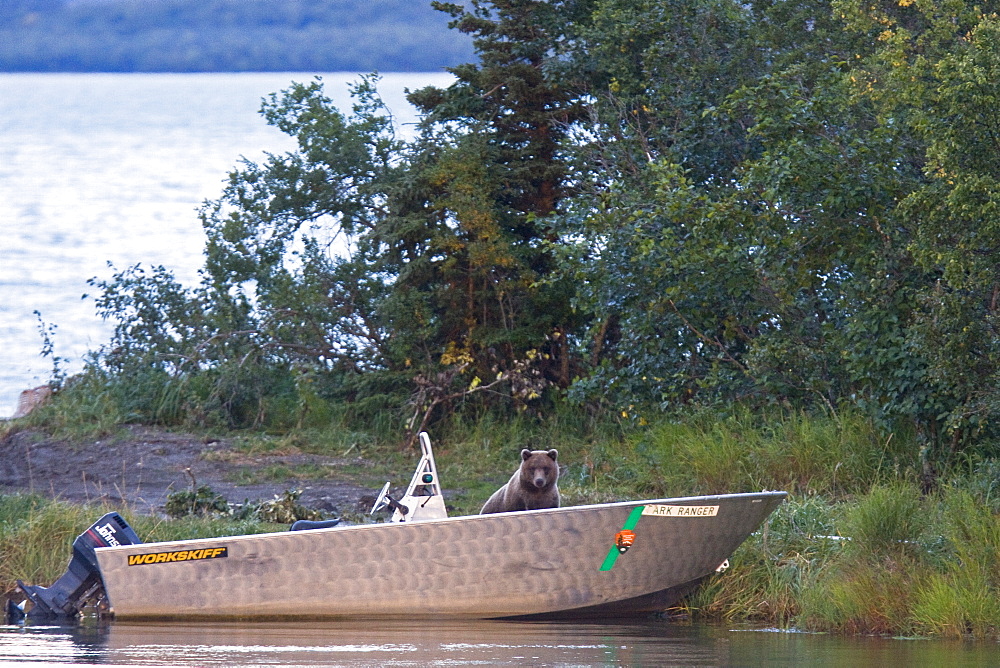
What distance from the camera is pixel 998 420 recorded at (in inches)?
401

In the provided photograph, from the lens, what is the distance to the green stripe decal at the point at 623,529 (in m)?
8.34

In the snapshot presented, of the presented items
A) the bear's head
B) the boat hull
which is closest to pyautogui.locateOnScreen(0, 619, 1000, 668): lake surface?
the boat hull

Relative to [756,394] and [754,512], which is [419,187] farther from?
[754,512]

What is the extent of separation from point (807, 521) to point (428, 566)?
2886mm

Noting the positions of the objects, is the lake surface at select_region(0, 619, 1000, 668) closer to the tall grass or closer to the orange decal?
the orange decal

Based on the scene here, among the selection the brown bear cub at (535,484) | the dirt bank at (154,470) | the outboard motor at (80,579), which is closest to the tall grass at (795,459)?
the brown bear cub at (535,484)

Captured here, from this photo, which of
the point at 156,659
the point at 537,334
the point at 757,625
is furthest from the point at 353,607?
the point at 537,334

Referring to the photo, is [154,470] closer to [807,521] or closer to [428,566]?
[428,566]

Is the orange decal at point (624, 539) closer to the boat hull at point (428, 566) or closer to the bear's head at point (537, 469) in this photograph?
the boat hull at point (428, 566)

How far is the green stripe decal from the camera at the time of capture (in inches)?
328

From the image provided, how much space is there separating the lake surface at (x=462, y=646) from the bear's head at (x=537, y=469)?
101 centimetres

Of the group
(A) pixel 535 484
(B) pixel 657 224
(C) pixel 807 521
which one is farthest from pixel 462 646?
(B) pixel 657 224

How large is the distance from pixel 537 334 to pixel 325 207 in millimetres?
4602

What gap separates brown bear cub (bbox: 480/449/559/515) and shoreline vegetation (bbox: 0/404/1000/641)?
123 cm
